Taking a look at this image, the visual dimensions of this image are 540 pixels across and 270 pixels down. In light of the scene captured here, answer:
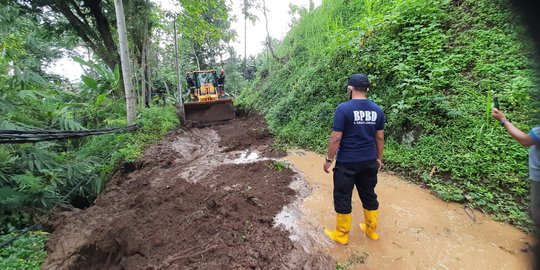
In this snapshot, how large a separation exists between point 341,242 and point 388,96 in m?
3.60

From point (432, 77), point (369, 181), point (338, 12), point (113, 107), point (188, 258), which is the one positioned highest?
point (338, 12)

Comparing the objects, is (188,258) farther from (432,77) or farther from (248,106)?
(248,106)

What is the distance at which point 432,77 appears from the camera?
15.9ft

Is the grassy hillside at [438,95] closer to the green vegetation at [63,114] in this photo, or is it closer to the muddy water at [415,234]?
the muddy water at [415,234]

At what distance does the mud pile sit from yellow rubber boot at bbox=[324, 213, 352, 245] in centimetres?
28

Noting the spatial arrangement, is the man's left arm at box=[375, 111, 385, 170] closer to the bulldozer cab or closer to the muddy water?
the muddy water

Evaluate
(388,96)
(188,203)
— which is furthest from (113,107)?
(388,96)

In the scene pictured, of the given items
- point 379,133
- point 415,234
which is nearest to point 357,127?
point 379,133

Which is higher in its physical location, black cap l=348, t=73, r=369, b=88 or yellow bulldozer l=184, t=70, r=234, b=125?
black cap l=348, t=73, r=369, b=88

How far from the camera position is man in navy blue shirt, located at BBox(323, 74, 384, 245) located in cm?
262

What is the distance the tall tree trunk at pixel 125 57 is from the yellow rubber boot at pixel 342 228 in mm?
6510

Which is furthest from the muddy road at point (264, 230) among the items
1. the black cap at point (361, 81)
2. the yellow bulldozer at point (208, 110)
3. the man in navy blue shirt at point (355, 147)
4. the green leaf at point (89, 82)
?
the yellow bulldozer at point (208, 110)

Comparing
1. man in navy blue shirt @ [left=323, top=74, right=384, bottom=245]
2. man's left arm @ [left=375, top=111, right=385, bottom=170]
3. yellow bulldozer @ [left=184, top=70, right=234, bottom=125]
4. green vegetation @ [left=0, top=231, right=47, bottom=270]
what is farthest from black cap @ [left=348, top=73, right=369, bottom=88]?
yellow bulldozer @ [left=184, top=70, right=234, bottom=125]

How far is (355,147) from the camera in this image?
2.65 meters
